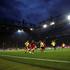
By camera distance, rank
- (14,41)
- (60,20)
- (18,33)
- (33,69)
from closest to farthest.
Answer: (33,69) → (60,20) → (14,41) → (18,33)

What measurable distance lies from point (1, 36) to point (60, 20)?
25.5 m

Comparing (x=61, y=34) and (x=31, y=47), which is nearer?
(x=31, y=47)

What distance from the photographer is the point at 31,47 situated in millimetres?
29922

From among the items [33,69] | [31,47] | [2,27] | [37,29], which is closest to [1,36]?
[2,27]

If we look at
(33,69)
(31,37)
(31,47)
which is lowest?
(33,69)

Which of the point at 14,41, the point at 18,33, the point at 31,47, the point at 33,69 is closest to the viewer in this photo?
the point at 33,69

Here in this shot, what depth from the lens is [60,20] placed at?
69125 mm

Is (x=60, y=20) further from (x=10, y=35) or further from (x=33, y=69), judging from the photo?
(x=33, y=69)

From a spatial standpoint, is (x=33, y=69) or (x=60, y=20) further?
(x=60, y=20)

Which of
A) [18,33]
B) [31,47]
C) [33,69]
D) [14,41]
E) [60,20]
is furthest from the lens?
[18,33]

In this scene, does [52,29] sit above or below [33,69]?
above

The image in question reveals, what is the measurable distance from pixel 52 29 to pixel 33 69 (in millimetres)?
67558

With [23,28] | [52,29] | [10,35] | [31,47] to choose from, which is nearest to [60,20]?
[52,29]

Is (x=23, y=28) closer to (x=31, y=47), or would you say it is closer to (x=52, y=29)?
(x=52, y=29)
